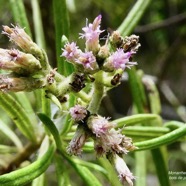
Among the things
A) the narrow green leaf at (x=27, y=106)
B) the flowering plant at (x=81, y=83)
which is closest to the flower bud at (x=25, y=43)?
the flowering plant at (x=81, y=83)

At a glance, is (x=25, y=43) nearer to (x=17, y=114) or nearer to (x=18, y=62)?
(x=18, y=62)

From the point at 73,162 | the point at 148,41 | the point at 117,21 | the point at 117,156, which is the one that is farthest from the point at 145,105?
the point at 148,41

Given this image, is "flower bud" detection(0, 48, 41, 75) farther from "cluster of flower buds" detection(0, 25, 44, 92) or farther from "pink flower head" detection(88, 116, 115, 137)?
"pink flower head" detection(88, 116, 115, 137)

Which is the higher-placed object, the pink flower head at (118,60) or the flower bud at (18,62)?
the flower bud at (18,62)

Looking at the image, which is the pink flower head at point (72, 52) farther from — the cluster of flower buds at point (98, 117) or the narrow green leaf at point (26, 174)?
the narrow green leaf at point (26, 174)

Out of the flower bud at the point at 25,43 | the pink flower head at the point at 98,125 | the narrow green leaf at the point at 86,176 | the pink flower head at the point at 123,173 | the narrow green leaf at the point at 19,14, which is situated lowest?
the narrow green leaf at the point at 86,176

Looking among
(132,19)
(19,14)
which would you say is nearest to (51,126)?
(19,14)

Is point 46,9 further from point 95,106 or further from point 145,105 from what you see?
point 95,106

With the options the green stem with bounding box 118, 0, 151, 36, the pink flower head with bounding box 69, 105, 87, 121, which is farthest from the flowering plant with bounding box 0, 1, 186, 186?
the green stem with bounding box 118, 0, 151, 36
